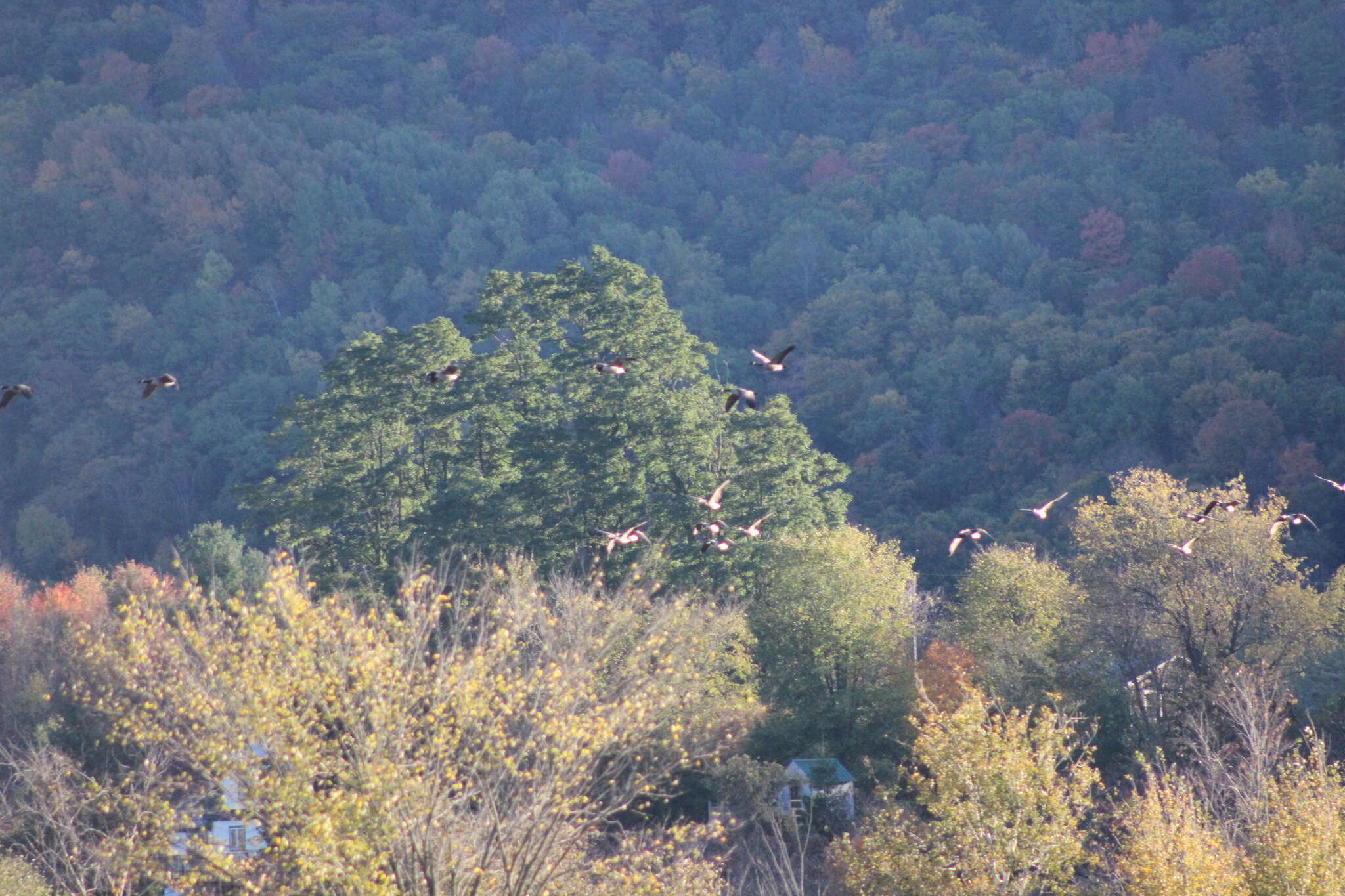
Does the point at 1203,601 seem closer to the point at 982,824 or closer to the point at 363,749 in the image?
the point at 982,824

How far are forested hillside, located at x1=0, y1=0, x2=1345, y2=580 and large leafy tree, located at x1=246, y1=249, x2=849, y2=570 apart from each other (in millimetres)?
20246

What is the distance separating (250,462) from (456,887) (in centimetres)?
6830

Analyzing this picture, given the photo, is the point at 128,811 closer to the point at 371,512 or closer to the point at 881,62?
the point at 371,512

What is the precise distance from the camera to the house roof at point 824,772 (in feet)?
122

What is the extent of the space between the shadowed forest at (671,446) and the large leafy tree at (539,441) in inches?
7.3

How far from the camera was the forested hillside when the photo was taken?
243 ft

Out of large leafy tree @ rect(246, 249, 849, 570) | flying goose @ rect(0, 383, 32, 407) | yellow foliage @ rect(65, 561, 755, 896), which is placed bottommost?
large leafy tree @ rect(246, 249, 849, 570)

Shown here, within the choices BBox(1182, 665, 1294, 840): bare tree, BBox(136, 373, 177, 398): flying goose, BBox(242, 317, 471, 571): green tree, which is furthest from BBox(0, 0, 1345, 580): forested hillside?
BBox(136, 373, 177, 398): flying goose

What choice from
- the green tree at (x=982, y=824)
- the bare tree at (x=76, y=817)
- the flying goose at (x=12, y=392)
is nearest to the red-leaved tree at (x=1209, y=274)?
the green tree at (x=982, y=824)

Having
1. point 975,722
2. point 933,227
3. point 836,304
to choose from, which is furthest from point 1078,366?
point 975,722

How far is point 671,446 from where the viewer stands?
4616 centimetres

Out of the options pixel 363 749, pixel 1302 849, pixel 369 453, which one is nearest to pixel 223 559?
pixel 369 453

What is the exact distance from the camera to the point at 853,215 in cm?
11169

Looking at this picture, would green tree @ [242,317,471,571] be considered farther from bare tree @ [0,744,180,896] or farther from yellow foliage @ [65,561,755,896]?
yellow foliage @ [65,561,755,896]
